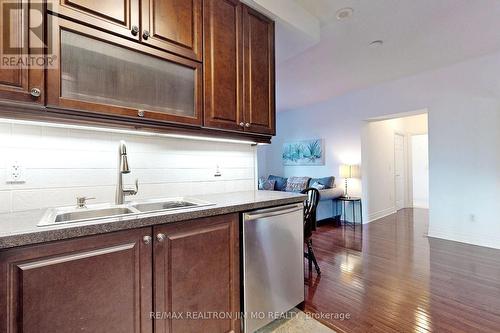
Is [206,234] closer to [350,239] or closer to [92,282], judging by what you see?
[92,282]

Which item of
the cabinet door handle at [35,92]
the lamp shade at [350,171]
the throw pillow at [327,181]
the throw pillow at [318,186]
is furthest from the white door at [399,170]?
the cabinet door handle at [35,92]

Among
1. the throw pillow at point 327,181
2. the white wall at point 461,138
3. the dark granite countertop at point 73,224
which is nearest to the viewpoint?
the dark granite countertop at point 73,224

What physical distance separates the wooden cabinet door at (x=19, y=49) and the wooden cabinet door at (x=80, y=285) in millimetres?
697

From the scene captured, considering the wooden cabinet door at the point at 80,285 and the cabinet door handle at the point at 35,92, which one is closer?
the wooden cabinet door at the point at 80,285

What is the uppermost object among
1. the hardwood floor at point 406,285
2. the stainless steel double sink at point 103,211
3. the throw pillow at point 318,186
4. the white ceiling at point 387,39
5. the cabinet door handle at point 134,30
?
the white ceiling at point 387,39

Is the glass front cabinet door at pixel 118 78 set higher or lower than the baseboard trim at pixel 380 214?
higher

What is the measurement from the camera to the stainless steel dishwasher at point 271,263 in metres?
1.52

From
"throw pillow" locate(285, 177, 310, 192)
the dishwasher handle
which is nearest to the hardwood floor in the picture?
the dishwasher handle

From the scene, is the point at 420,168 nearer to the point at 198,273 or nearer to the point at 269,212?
the point at 269,212

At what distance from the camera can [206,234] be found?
52.7 inches

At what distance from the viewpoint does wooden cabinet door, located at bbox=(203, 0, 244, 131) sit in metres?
1.68

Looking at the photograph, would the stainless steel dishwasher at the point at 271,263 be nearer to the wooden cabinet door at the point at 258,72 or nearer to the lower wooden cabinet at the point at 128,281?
the lower wooden cabinet at the point at 128,281

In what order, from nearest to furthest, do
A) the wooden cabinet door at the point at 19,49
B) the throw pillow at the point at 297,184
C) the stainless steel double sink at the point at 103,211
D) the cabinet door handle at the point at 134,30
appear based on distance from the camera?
the wooden cabinet door at the point at 19,49
the stainless steel double sink at the point at 103,211
the cabinet door handle at the point at 134,30
the throw pillow at the point at 297,184

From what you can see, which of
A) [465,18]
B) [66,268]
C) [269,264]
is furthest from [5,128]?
[465,18]
